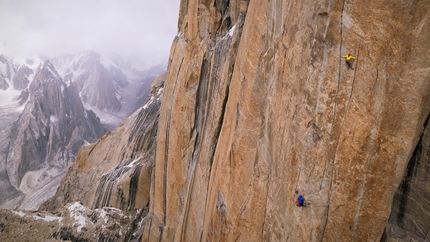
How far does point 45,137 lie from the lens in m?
112

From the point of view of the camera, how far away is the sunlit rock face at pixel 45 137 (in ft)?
298

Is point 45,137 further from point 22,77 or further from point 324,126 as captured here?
point 324,126

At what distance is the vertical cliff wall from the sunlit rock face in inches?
3287

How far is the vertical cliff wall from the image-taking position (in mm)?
7383

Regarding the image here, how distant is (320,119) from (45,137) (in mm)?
130911

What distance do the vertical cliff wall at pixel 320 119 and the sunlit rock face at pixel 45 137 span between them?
8350cm

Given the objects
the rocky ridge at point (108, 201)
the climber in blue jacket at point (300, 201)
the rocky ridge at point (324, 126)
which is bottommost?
the rocky ridge at point (108, 201)

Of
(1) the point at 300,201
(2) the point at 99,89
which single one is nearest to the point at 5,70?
(2) the point at 99,89

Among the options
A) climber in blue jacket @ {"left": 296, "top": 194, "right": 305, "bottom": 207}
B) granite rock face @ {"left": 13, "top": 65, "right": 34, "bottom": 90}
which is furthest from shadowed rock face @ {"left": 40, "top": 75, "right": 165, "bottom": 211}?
granite rock face @ {"left": 13, "top": 65, "right": 34, "bottom": 90}

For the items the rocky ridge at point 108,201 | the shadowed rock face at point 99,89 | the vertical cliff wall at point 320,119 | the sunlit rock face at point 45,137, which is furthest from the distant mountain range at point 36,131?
the vertical cliff wall at point 320,119

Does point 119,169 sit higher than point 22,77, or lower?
lower

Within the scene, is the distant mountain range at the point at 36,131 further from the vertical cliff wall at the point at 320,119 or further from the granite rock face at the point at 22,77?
the vertical cliff wall at the point at 320,119

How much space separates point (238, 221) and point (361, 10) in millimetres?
8457

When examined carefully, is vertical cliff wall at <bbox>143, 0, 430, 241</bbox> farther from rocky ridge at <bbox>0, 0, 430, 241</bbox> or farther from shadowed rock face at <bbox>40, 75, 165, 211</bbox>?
shadowed rock face at <bbox>40, 75, 165, 211</bbox>
